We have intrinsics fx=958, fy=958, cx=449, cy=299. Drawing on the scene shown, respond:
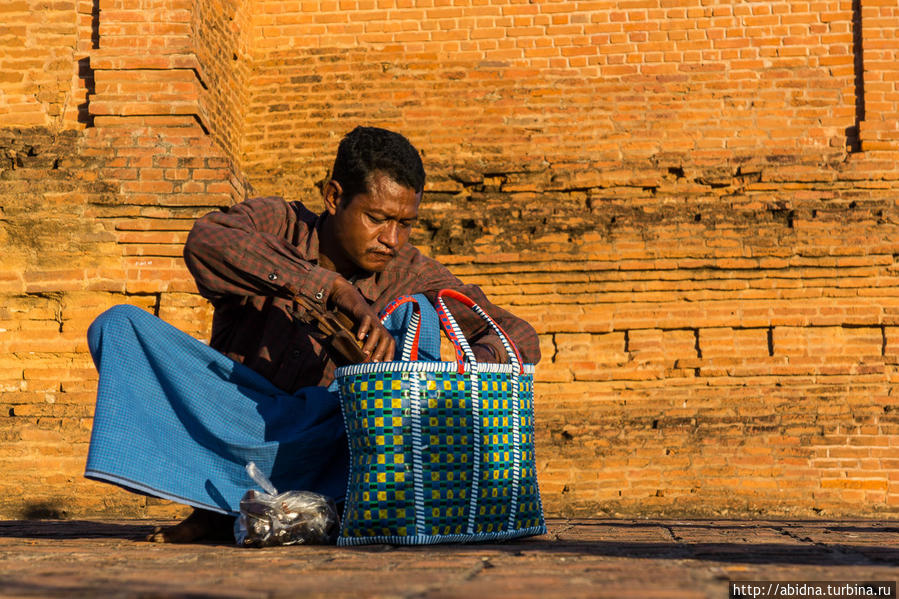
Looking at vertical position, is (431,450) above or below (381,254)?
below

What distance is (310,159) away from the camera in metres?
7.26

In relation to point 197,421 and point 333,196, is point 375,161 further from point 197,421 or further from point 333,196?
point 197,421

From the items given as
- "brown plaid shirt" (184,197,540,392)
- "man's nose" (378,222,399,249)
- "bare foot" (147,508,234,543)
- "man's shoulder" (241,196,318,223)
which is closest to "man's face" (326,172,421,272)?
"man's nose" (378,222,399,249)

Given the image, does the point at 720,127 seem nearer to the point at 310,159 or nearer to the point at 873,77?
the point at 873,77

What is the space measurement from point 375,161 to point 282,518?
4.25 ft

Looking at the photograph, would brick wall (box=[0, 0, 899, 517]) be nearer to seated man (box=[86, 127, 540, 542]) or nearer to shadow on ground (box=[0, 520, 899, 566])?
shadow on ground (box=[0, 520, 899, 566])

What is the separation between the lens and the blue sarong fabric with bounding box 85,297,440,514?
3061 mm

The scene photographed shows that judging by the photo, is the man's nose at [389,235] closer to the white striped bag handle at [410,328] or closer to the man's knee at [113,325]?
the white striped bag handle at [410,328]

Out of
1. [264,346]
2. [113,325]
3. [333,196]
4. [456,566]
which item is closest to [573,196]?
[333,196]

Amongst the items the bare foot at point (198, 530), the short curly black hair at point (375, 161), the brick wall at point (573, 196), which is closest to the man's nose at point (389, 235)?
the short curly black hair at point (375, 161)

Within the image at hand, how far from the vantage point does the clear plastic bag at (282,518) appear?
119 inches

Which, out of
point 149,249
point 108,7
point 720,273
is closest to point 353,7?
point 108,7

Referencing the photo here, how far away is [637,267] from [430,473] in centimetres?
399

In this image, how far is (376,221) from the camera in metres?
3.50
